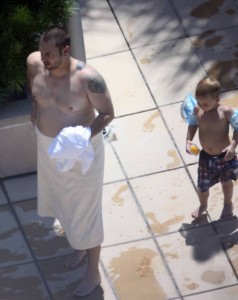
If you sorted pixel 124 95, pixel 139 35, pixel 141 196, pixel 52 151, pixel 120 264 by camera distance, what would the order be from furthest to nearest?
1. pixel 139 35
2. pixel 124 95
3. pixel 141 196
4. pixel 120 264
5. pixel 52 151

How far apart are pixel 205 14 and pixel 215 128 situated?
2.71 meters

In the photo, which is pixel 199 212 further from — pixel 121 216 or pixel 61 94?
pixel 61 94

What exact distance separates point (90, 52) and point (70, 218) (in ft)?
8.74

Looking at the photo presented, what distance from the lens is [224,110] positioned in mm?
7043

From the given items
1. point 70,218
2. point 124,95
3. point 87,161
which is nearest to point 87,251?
point 70,218

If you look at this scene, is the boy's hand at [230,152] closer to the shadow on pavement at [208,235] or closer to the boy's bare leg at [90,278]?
the shadow on pavement at [208,235]

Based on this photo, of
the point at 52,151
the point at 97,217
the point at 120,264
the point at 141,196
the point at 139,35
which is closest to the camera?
the point at 52,151

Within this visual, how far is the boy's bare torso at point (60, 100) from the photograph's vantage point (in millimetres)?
6359

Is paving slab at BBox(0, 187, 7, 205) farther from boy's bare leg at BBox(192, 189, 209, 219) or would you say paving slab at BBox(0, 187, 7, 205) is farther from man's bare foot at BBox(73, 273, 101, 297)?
boy's bare leg at BBox(192, 189, 209, 219)

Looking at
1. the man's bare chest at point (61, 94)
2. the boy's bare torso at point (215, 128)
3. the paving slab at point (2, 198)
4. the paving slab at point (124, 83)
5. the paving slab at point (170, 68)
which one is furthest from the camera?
the paving slab at point (170, 68)

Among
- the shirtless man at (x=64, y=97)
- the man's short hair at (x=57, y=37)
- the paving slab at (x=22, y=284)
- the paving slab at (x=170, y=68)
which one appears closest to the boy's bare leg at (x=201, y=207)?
the shirtless man at (x=64, y=97)

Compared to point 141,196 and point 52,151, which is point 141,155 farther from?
point 52,151

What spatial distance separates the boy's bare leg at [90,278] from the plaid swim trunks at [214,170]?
98 centimetres

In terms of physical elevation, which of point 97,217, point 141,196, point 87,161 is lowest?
point 141,196
